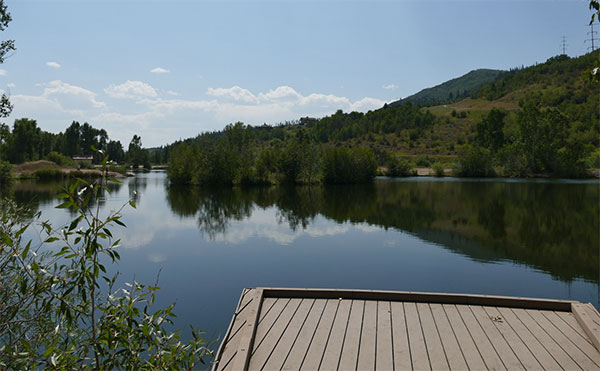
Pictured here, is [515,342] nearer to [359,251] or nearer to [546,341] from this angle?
[546,341]

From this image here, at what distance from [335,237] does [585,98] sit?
8038 centimetres

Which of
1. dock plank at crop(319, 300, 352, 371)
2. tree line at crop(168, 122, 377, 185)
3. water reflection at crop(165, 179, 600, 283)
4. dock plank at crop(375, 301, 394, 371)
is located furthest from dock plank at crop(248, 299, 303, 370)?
tree line at crop(168, 122, 377, 185)

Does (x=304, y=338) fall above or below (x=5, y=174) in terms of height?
below

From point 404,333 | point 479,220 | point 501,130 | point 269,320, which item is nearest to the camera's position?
point 404,333

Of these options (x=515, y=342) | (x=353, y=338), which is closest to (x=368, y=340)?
(x=353, y=338)

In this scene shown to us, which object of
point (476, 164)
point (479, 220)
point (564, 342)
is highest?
point (476, 164)

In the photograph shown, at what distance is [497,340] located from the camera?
4477mm

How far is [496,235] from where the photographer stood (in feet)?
53.9

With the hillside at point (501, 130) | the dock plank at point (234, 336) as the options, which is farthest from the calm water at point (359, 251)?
the hillside at point (501, 130)

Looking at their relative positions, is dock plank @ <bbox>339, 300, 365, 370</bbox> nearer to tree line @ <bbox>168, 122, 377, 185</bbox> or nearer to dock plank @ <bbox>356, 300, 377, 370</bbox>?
dock plank @ <bbox>356, 300, 377, 370</bbox>

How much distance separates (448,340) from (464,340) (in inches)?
6.9

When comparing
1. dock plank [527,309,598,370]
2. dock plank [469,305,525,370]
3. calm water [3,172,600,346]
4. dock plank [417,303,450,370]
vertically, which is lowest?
calm water [3,172,600,346]

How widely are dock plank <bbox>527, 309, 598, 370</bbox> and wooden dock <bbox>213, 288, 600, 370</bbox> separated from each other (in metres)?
0.01

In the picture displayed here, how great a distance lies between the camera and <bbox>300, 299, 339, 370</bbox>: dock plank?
13.1 ft
